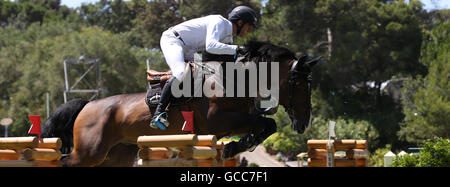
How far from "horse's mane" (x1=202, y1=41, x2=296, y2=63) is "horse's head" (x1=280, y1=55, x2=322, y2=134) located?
0.10 m

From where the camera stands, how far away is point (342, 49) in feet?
83.8

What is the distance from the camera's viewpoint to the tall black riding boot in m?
4.22

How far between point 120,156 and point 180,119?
972 mm

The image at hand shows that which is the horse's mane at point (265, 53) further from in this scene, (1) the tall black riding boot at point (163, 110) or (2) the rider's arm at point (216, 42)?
(1) the tall black riding boot at point (163, 110)

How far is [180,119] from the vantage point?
435 cm

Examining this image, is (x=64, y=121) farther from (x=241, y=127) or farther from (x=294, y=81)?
(x=294, y=81)

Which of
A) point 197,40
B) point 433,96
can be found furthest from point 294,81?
point 433,96

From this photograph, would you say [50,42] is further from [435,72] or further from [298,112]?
[298,112]

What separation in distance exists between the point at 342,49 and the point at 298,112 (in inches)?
859

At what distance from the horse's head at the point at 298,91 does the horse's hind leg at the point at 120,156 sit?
1.58 m

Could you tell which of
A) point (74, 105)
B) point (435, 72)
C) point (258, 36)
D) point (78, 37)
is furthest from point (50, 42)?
point (74, 105)

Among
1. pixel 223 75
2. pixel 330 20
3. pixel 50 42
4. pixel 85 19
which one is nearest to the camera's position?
pixel 223 75

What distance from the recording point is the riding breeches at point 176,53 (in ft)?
14.1

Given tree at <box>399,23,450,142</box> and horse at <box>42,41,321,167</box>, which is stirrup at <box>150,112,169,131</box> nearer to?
horse at <box>42,41,321,167</box>
